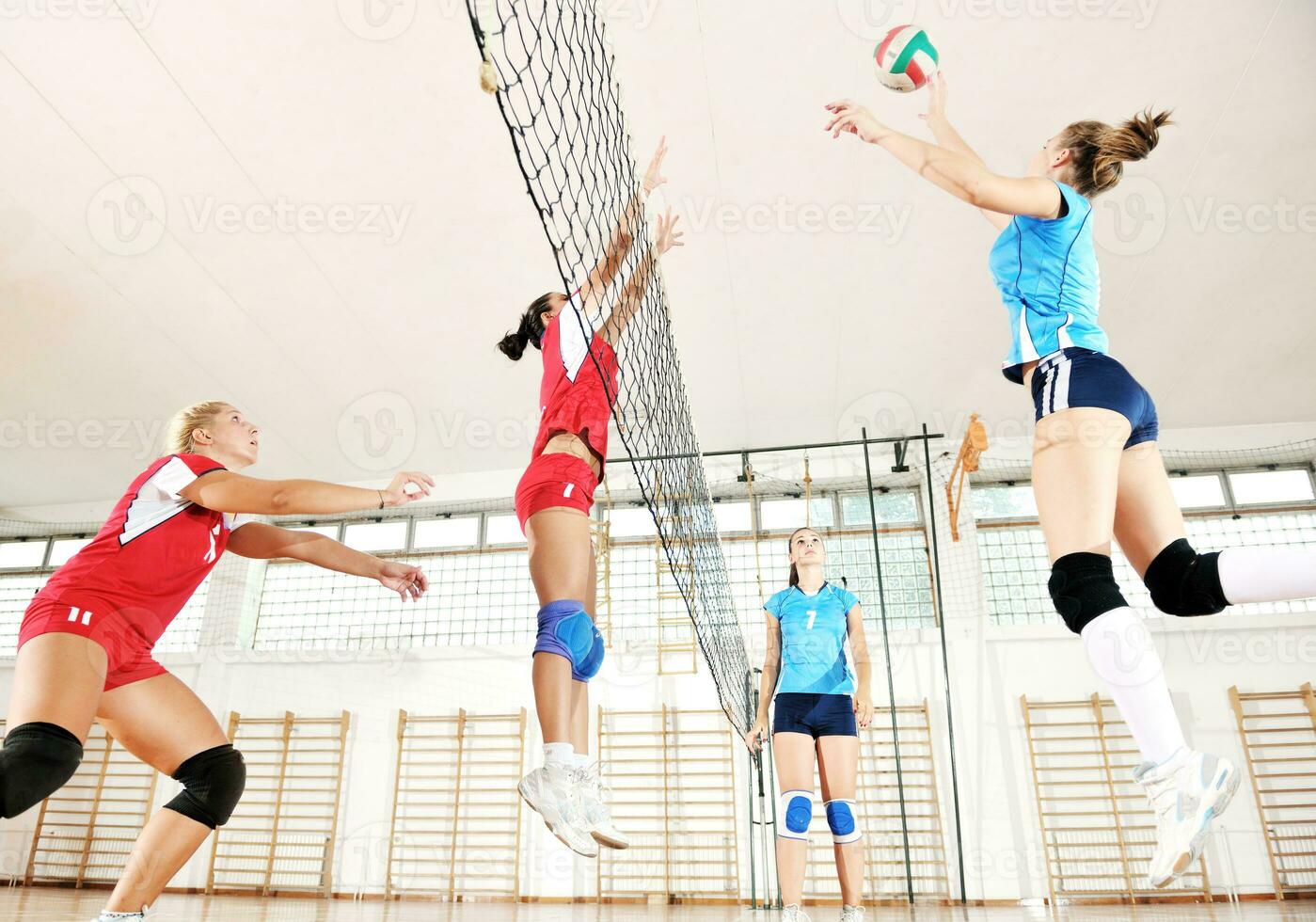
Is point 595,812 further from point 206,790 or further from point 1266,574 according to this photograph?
point 1266,574

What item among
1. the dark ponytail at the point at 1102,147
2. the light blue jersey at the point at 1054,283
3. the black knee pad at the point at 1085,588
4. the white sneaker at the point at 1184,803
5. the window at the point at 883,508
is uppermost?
the window at the point at 883,508

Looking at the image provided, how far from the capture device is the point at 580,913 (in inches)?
250

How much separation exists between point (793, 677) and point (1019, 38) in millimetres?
3731

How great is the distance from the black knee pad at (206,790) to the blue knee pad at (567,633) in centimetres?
100

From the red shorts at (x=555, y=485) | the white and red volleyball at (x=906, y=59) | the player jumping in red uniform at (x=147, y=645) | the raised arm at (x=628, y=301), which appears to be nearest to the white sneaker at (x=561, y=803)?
the red shorts at (x=555, y=485)

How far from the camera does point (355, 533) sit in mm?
10734

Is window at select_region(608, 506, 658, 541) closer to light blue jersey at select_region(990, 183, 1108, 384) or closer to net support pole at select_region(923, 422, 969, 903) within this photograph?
net support pole at select_region(923, 422, 969, 903)

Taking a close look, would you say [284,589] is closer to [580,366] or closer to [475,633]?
[475,633]

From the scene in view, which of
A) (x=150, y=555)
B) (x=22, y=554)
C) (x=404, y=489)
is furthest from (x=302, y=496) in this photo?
(x=22, y=554)

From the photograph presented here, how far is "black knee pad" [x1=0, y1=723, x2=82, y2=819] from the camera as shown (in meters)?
2.00

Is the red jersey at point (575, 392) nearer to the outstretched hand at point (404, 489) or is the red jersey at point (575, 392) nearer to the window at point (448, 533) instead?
the outstretched hand at point (404, 489)

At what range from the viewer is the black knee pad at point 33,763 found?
200cm

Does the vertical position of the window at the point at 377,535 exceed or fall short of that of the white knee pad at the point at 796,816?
it exceeds it

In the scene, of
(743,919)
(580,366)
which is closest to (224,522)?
(580,366)
